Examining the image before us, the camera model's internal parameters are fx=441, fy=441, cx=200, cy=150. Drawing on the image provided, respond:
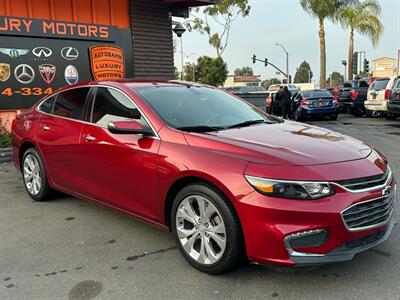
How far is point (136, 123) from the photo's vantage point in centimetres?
392

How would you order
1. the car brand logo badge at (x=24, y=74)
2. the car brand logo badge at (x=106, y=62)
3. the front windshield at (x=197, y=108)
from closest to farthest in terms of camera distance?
the front windshield at (x=197, y=108) → the car brand logo badge at (x=24, y=74) → the car brand logo badge at (x=106, y=62)

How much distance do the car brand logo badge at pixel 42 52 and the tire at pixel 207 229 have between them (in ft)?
24.9

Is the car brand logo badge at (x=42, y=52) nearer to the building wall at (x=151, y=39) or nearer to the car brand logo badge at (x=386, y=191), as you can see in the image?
the building wall at (x=151, y=39)

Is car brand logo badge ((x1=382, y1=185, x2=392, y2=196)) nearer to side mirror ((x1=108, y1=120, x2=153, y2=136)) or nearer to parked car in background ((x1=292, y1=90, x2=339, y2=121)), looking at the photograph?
side mirror ((x1=108, y1=120, x2=153, y2=136))

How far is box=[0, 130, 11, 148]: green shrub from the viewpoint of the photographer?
8961 mm

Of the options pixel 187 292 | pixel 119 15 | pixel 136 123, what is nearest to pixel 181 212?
pixel 187 292

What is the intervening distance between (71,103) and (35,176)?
47.9 inches

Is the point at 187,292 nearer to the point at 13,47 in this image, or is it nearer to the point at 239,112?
the point at 239,112

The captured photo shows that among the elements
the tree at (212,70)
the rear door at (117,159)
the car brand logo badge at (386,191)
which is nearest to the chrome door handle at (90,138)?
the rear door at (117,159)

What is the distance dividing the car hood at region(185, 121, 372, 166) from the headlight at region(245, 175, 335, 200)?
0.17m

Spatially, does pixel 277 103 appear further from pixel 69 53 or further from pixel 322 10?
pixel 322 10

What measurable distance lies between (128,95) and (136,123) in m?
0.53

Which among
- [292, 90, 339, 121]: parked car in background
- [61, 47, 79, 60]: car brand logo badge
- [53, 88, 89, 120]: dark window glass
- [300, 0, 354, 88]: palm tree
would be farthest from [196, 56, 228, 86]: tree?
[53, 88, 89, 120]: dark window glass

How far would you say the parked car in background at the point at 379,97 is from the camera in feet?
52.8
